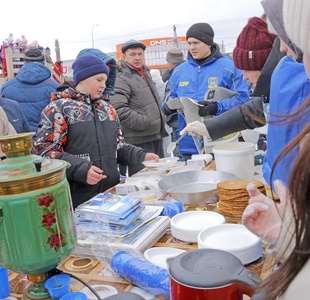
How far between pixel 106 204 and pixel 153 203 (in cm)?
31

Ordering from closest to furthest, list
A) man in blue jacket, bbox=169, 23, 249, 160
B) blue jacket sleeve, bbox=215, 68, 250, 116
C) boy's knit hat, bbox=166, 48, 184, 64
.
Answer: blue jacket sleeve, bbox=215, 68, 250, 116, man in blue jacket, bbox=169, 23, 249, 160, boy's knit hat, bbox=166, 48, 184, 64

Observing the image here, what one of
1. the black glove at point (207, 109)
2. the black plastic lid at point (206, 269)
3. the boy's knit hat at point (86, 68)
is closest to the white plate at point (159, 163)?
the black glove at point (207, 109)

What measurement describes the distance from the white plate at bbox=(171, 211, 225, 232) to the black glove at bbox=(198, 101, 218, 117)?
53.1 inches

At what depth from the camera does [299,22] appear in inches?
24.0

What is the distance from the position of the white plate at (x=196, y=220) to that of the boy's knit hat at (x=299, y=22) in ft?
2.67

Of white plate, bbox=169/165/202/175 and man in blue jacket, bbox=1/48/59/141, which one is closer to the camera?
white plate, bbox=169/165/202/175

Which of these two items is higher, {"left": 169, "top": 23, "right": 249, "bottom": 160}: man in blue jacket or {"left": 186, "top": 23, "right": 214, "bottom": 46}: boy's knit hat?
{"left": 186, "top": 23, "right": 214, "bottom": 46}: boy's knit hat

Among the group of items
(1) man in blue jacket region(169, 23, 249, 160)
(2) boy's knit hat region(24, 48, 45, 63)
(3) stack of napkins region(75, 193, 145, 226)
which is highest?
(2) boy's knit hat region(24, 48, 45, 63)

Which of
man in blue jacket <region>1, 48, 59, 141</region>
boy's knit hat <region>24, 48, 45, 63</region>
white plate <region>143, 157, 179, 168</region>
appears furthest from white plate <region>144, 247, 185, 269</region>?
boy's knit hat <region>24, 48, 45, 63</region>

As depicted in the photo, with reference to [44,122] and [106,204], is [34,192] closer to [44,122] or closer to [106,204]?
[106,204]

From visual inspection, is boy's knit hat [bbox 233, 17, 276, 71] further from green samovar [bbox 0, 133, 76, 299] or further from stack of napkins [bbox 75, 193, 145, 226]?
green samovar [bbox 0, 133, 76, 299]

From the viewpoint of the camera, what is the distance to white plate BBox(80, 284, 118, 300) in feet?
3.31

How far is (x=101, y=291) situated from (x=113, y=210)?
1.08 feet

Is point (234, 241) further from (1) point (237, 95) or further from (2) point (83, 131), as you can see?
(1) point (237, 95)
